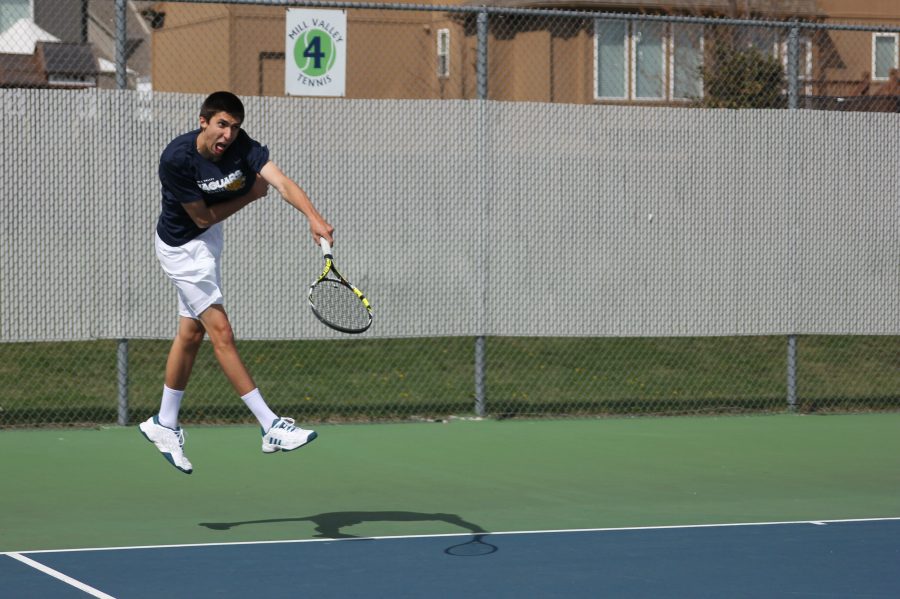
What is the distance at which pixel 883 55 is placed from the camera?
2559cm

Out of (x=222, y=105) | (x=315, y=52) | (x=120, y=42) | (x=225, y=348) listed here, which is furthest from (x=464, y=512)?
(x=120, y=42)

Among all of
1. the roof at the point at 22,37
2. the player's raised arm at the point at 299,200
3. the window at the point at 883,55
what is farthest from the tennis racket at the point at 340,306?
the roof at the point at 22,37

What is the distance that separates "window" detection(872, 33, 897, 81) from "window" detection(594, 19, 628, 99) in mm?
4271

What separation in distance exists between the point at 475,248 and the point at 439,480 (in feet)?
9.70

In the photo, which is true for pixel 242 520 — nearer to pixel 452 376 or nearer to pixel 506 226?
pixel 506 226

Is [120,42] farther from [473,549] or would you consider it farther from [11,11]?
[11,11]

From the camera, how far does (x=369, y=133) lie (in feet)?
37.4

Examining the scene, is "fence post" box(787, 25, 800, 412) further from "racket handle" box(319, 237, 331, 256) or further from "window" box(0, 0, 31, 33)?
"window" box(0, 0, 31, 33)

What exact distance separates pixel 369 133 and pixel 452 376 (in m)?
3.45

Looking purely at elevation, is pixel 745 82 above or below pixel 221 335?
above

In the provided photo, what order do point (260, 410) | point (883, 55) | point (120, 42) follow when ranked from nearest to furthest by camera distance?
point (260, 410) < point (120, 42) < point (883, 55)

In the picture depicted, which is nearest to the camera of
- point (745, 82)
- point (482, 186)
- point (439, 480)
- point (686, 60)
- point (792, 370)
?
point (439, 480)

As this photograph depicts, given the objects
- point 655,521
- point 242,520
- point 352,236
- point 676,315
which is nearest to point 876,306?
point 676,315

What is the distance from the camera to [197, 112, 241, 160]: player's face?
719cm
